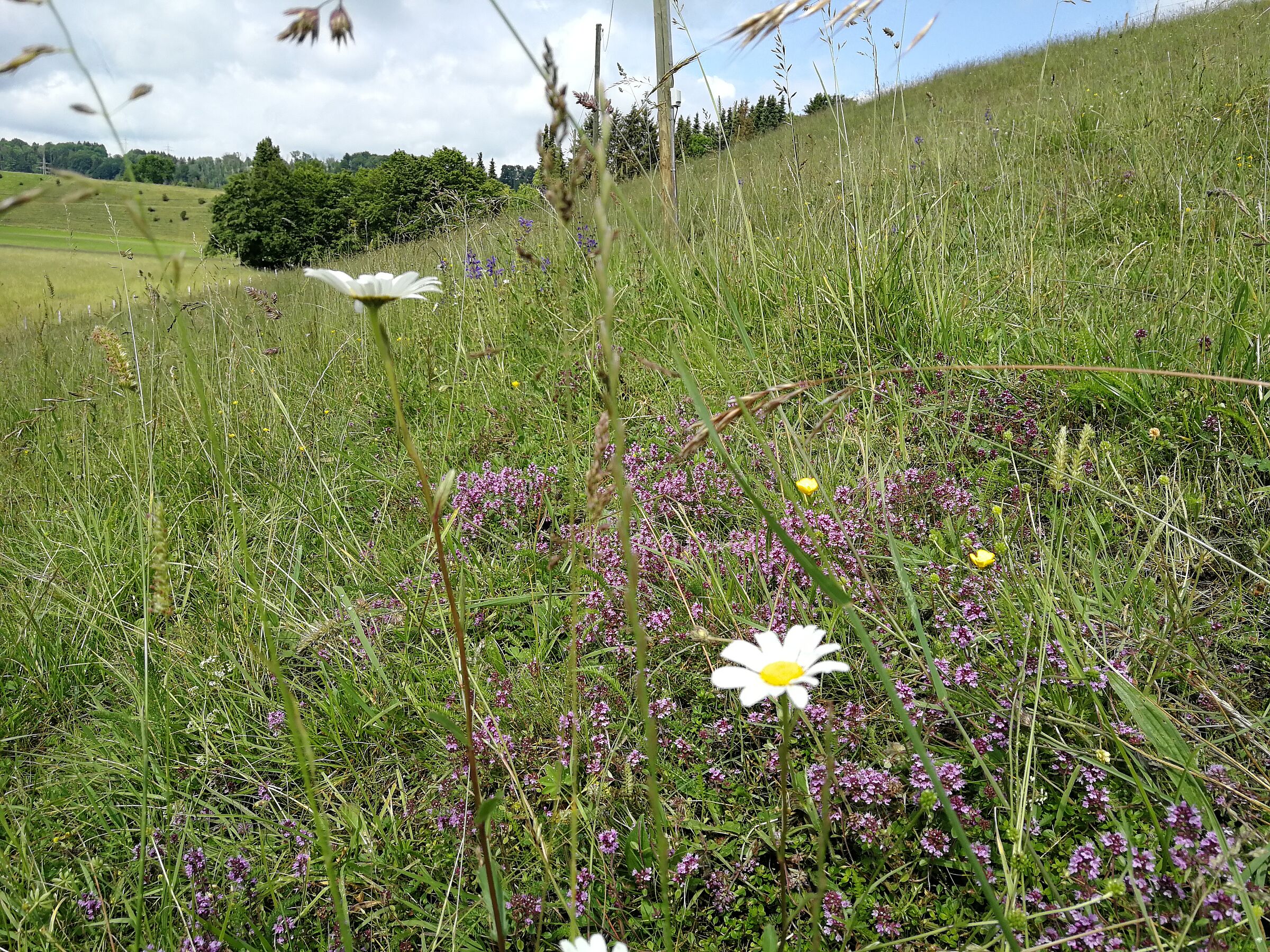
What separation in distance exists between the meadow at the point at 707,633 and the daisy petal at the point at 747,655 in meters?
0.01

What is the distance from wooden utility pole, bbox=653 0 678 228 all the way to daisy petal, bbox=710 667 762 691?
122 inches

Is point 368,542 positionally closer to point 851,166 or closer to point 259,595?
point 259,595

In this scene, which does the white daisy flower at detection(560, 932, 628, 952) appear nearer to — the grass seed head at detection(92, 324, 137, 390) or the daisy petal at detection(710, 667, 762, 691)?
the daisy petal at detection(710, 667, 762, 691)

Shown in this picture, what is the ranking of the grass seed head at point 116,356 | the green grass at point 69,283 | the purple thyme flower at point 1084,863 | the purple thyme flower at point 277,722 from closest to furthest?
1. the purple thyme flower at point 1084,863
2. the grass seed head at point 116,356
3. the purple thyme flower at point 277,722
4. the green grass at point 69,283

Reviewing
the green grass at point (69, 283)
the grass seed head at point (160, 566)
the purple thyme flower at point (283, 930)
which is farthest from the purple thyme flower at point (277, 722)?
the green grass at point (69, 283)

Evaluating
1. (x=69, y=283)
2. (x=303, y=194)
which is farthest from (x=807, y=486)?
(x=303, y=194)

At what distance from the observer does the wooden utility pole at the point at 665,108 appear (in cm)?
392

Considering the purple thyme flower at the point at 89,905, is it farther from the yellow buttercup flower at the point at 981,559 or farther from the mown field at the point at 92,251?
the yellow buttercup flower at the point at 981,559

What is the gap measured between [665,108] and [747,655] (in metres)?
4.19

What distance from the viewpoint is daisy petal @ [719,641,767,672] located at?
768 mm

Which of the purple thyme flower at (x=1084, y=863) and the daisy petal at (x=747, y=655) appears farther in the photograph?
the purple thyme flower at (x=1084, y=863)

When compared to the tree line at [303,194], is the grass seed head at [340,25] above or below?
below

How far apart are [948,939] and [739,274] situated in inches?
108

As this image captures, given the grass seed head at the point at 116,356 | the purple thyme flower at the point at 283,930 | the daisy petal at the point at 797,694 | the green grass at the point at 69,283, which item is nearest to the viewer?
the daisy petal at the point at 797,694
